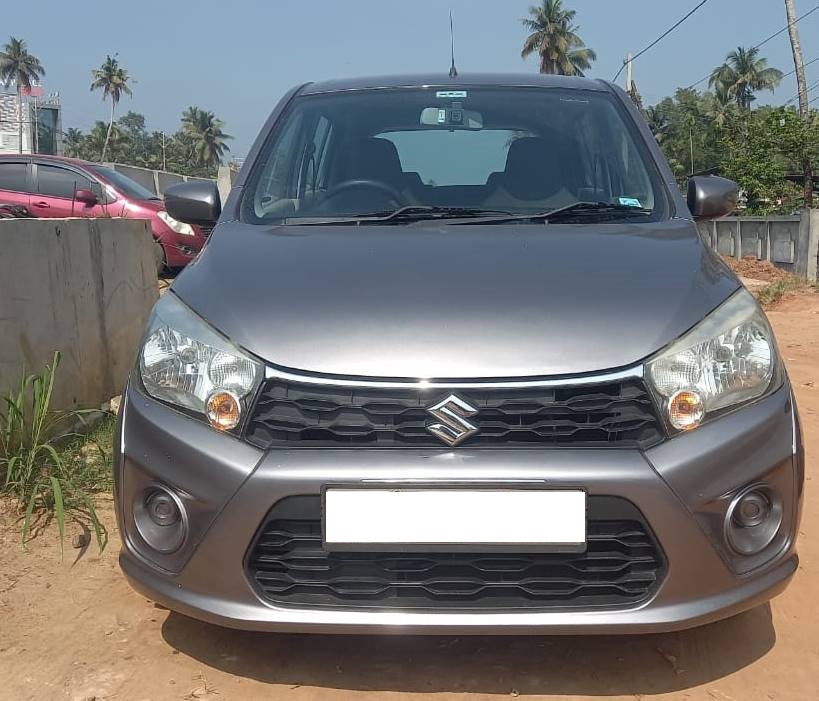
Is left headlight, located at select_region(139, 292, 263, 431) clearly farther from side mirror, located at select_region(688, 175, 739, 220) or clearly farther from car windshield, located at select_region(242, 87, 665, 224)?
side mirror, located at select_region(688, 175, 739, 220)

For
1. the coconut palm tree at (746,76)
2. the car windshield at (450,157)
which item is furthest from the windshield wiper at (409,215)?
the coconut palm tree at (746,76)

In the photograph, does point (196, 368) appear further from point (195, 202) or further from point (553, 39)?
point (553, 39)

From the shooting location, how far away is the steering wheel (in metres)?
3.15

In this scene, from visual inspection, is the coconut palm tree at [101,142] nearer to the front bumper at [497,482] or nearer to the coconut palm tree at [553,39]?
the coconut palm tree at [553,39]

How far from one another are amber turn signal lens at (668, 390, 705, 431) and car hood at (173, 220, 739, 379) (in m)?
0.12

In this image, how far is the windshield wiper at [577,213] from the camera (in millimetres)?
2902

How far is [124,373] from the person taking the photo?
17.5 feet

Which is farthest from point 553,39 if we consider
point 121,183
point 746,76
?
point 121,183

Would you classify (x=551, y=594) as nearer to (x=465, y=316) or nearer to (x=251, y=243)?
(x=465, y=316)

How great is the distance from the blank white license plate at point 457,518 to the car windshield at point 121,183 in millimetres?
9855

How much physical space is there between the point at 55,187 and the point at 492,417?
10.1 m

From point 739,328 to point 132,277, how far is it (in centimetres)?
408

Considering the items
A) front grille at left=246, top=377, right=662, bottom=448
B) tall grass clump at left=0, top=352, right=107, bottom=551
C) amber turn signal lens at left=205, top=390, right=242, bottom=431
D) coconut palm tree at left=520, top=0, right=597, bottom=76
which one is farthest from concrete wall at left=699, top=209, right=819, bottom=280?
coconut palm tree at left=520, top=0, right=597, bottom=76

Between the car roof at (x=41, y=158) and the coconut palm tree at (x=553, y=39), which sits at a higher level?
the coconut palm tree at (x=553, y=39)
